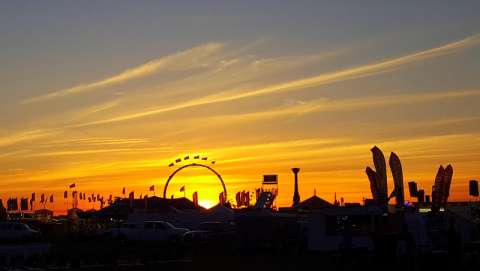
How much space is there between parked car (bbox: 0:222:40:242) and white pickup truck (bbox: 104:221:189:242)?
21.9 ft

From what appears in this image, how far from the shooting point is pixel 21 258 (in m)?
27.6

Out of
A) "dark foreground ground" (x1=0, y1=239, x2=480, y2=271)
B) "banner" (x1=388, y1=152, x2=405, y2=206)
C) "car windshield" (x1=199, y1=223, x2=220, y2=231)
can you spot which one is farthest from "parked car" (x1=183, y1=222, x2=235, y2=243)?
"dark foreground ground" (x1=0, y1=239, x2=480, y2=271)

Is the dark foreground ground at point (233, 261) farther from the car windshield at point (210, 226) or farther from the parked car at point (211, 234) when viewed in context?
the car windshield at point (210, 226)

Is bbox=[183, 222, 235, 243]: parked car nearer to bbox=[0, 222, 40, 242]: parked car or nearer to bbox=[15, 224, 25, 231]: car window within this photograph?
bbox=[0, 222, 40, 242]: parked car

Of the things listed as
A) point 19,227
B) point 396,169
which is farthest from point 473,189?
point 19,227

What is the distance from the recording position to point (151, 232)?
5094cm

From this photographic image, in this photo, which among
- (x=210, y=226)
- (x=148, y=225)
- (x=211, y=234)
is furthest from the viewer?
(x=210, y=226)

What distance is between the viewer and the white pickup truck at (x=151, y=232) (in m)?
50.3

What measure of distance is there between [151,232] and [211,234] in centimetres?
424

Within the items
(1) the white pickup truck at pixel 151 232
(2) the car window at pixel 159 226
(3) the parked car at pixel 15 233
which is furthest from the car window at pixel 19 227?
(2) the car window at pixel 159 226

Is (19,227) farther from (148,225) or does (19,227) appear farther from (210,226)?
(210,226)

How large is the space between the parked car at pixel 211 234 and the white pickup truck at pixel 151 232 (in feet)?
2.40

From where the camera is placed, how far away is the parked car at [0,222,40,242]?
177ft

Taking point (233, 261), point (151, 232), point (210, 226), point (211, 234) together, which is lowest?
point (233, 261)
